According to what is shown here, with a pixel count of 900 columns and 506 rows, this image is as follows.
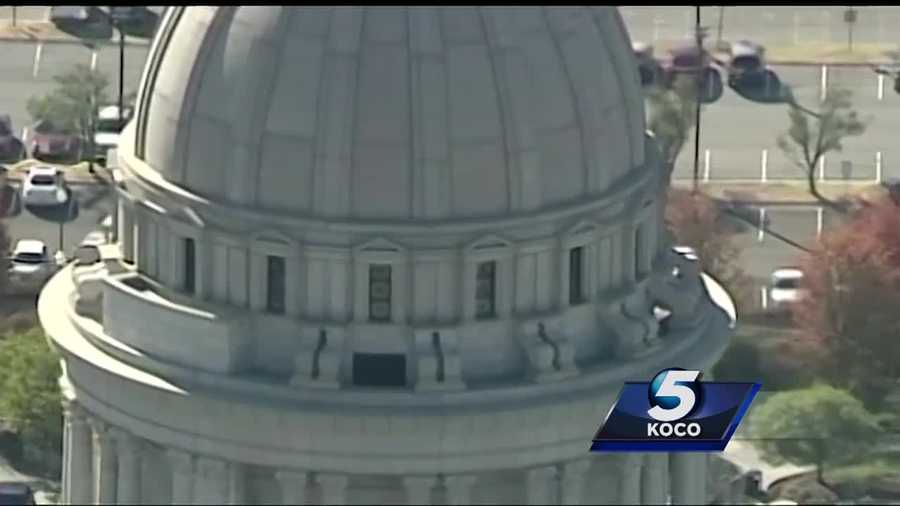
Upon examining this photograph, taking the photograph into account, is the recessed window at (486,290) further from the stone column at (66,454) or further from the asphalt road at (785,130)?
the asphalt road at (785,130)

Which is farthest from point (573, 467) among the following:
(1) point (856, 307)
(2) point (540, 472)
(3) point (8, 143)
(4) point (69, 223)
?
(3) point (8, 143)

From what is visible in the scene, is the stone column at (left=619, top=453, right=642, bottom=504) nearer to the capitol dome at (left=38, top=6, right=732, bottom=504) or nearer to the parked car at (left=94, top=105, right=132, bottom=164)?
the capitol dome at (left=38, top=6, right=732, bottom=504)

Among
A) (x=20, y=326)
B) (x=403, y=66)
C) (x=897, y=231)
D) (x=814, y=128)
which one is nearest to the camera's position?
(x=403, y=66)

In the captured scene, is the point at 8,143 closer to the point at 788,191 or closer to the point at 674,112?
the point at 674,112

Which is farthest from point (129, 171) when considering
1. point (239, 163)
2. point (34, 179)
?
point (34, 179)

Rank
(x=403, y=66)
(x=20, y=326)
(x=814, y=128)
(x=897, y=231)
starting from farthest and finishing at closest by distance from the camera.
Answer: (x=814, y=128)
(x=897, y=231)
(x=20, y=326)
(x=403, y=66)

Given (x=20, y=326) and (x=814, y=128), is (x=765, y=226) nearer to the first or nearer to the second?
(x=814, y=128)
